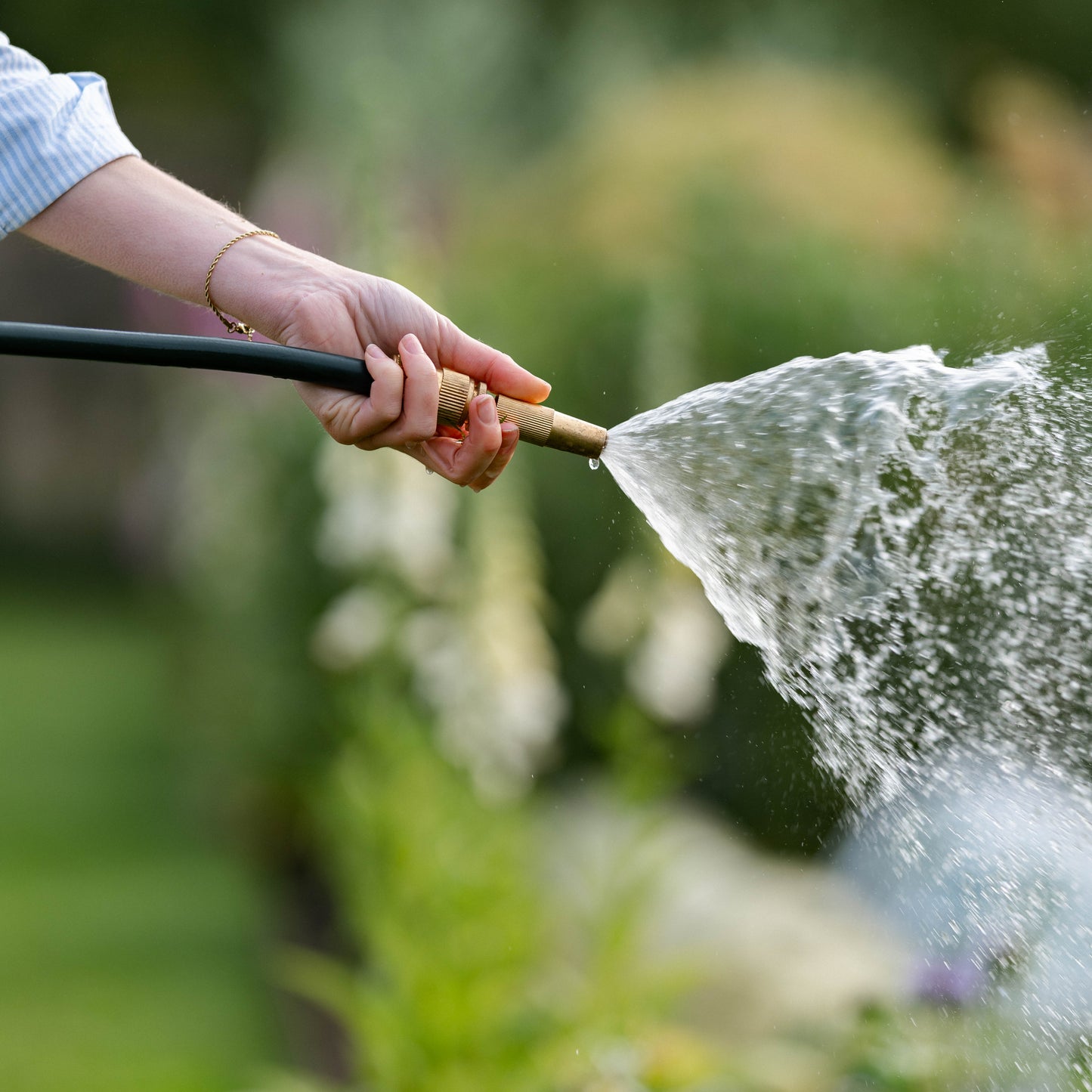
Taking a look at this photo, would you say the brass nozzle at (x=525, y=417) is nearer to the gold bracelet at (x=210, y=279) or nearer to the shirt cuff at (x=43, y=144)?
the gold bracelet at (x=210, y=279)

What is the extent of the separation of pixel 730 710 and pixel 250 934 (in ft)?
6.58

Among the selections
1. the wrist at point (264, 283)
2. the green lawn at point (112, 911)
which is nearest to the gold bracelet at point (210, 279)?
the wrist at point (264, 283)

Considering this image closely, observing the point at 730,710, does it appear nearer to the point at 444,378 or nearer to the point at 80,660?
the point at 444,378

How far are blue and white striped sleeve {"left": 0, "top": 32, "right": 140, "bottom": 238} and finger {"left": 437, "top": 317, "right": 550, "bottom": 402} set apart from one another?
1.49 feet

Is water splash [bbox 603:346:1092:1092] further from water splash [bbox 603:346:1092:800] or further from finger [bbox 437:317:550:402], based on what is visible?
finger [bbox 437:317:550:402]

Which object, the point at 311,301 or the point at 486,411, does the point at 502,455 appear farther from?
the point at 311,301

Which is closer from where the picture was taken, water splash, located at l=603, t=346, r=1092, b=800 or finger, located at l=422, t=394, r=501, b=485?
finger, located at l=422, t=394, r=501, b=485

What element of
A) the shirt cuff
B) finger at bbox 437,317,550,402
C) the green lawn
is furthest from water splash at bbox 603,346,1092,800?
the green lawn

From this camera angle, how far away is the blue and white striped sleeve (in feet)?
4.89

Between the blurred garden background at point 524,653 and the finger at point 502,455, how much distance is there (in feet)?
1.91

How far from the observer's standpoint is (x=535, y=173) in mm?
9234

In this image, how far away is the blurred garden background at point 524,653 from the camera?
265 cm

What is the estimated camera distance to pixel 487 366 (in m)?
1.47

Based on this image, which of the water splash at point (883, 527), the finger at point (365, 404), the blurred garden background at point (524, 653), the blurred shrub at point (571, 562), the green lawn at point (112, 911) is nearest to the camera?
the finger at point (365, 404)
